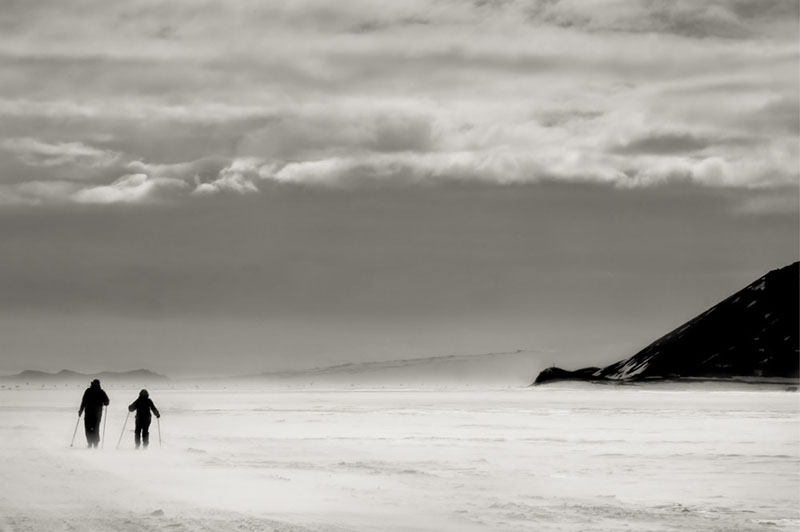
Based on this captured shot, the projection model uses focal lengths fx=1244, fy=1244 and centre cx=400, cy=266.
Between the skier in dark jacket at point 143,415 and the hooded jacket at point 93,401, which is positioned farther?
the hooded jacket at point 93,401

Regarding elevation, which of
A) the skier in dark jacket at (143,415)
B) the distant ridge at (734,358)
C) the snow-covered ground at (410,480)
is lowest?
the snow-covered ground at (410,480)

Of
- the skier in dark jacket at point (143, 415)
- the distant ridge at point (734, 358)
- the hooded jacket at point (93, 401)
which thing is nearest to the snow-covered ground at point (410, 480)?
the skier in dark jacket at point (143, 415)

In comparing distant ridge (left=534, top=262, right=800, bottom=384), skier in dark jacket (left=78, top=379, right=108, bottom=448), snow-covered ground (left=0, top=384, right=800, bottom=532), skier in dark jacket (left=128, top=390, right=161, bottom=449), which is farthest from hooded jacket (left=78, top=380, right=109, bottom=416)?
distant ridge (left=534, top=262, right=800, bottom=384)

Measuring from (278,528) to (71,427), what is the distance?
34.5 metres

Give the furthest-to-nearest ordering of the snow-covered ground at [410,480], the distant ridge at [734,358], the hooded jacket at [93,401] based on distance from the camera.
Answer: the distant ridge at [734,358], the hooded jacket at [93,401], the snow-covered ground at [410,480]

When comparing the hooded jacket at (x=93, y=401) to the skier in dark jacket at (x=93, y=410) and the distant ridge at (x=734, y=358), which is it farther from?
the distant ridge at (x=734, y=358)

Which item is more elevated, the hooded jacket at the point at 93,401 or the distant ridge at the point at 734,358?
the distant ridge at the point at 734,358

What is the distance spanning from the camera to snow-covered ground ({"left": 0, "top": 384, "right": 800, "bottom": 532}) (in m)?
16.2

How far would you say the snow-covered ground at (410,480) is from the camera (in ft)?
53.3

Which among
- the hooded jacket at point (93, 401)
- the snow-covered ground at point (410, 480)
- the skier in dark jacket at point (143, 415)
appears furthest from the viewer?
the hooded jacket at point (93, 401)

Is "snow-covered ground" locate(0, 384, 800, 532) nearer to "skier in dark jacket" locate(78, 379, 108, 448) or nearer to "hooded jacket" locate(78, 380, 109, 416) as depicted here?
"skier in dark jacket" locate(78, 379, 108, 448)

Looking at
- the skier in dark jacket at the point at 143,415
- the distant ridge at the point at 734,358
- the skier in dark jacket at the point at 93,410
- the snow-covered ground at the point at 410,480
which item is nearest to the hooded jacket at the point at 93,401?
the skier in dark jacket at the point at 93,410

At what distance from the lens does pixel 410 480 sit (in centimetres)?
2261

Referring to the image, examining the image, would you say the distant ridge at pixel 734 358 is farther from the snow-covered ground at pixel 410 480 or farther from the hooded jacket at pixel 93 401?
the hooded jacket at pixel 93 401
